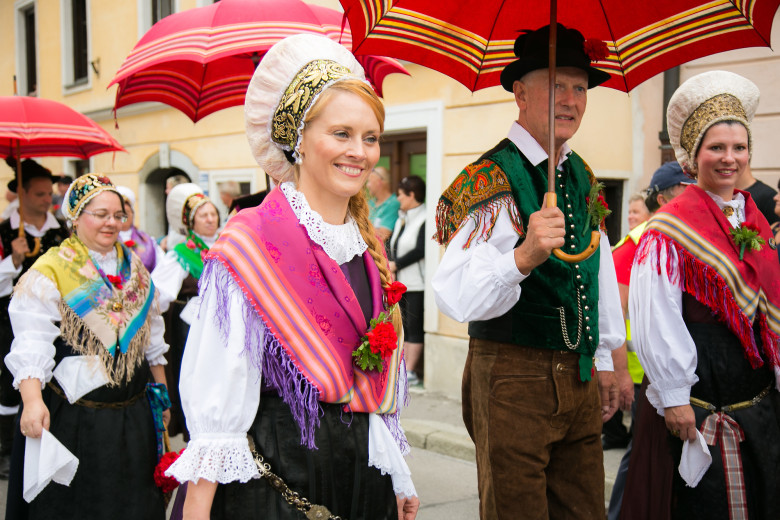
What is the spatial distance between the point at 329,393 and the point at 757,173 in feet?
15.8

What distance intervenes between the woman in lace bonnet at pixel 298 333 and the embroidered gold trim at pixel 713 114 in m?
1.71

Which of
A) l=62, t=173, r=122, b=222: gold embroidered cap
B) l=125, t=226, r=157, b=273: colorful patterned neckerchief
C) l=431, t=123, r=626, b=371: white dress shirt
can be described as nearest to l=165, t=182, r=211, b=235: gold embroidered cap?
l=125, t=226, r=157, b=273: colorful patterned neckerchief

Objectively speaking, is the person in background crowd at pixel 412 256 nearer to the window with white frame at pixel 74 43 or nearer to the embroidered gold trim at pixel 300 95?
the embroidered gold trim at pixel 300 95

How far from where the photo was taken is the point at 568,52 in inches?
104

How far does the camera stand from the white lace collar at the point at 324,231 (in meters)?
1.99

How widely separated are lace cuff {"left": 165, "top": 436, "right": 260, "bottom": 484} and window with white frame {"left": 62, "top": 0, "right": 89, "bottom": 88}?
14.7 metres

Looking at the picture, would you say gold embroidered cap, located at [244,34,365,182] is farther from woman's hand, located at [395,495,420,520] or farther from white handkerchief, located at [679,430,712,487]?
white handkerchief, located at [679,430,712,487]

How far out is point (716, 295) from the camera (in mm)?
2930

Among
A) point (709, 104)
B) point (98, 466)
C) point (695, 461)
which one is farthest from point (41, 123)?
point (695, 461)

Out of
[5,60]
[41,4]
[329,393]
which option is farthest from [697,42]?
[5,60]

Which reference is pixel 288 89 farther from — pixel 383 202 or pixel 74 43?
pixel 74 43

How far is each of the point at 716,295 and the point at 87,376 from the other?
2839 mm

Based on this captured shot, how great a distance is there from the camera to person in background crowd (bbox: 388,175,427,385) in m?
7.38

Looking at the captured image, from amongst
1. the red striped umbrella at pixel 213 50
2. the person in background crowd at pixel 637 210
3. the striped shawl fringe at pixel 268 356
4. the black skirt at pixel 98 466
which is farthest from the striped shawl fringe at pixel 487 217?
the person in background crowd at pixel 637 210
